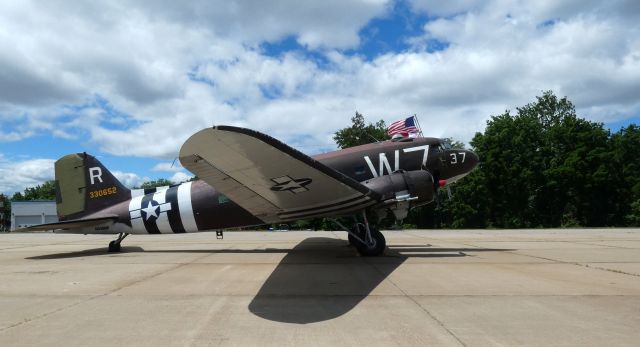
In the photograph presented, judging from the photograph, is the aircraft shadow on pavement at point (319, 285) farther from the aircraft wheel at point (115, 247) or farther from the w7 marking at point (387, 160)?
the aircraft wheel at point (115, 247)

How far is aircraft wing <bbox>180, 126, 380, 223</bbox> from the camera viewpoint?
23.5ft

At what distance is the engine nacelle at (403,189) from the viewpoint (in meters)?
11.4

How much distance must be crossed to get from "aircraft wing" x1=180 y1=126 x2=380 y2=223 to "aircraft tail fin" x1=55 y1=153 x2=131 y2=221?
6.19m

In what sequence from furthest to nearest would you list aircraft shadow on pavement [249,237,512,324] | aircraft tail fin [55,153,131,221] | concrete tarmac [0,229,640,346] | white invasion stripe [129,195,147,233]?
aircraft tail fin [55,153,131,221]
white invasion stripe [129,195,147,233]
aircraft shadow on pavement [249,237,512,324]
concrete tarmac [0,229,640,346]

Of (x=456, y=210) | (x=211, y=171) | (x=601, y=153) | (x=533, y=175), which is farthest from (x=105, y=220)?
(x=601, y=153)

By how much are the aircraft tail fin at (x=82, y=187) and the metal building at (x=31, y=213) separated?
6055cm

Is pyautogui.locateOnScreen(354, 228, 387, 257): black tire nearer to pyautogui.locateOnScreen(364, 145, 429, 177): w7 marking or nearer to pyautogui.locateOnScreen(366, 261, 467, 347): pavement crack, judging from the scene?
pyautogui.locateOnScreen(364, 145, 429, 177): w7 marking

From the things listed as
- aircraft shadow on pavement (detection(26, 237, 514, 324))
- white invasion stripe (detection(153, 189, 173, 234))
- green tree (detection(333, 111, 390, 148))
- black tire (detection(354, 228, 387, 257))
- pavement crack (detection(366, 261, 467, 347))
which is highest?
green tree (detection(333, 111, 390, 148))

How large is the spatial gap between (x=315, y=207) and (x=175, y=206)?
5.28 meters

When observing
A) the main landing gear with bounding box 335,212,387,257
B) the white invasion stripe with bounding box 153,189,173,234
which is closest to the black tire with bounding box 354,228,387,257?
the main landing gear with bounding box 335,212,387,257

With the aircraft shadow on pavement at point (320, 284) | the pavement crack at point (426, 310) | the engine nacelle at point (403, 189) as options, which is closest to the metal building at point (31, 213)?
the aircraft shadow on pavement at point (320, 284)

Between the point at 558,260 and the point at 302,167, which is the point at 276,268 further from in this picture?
the point at 558,260

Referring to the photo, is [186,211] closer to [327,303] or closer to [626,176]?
[327,303]

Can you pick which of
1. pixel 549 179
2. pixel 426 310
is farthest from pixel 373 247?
pixel 549 179
